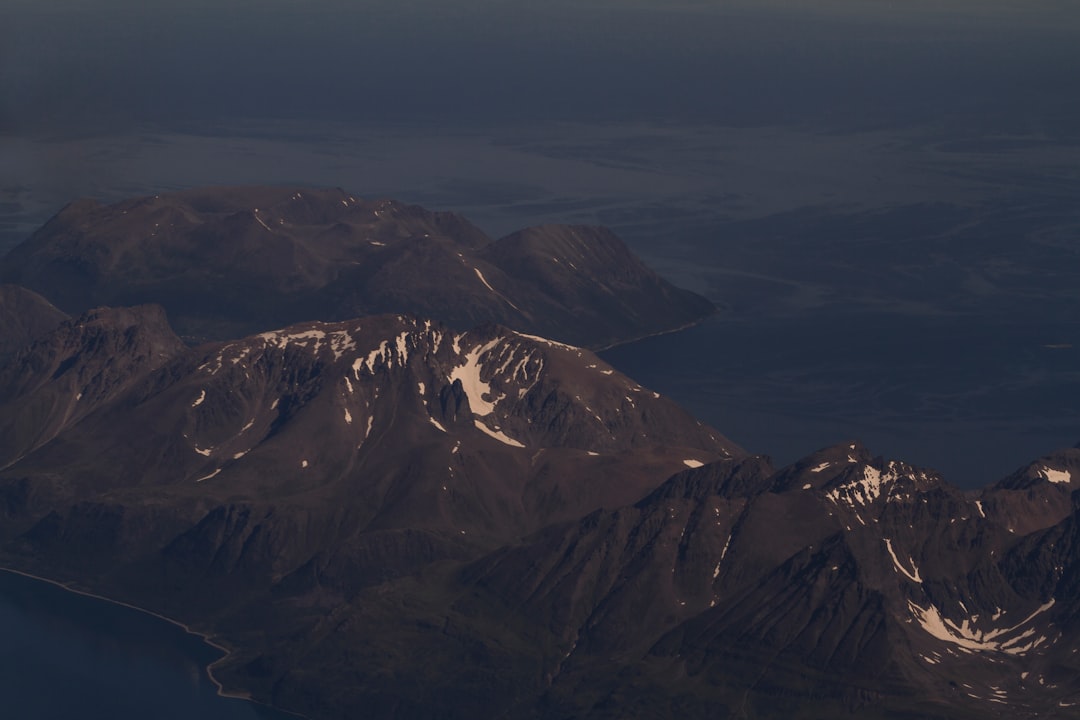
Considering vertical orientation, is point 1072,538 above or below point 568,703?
above

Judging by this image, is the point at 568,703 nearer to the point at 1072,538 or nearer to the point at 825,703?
the point at 825,703

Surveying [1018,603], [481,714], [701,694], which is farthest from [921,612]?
Answer: [481,714]

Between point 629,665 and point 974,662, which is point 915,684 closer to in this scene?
point 974,662

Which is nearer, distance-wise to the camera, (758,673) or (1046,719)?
(1046,719)

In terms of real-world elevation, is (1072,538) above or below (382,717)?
above

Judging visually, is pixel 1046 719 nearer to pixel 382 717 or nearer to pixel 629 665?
pixel 629 665

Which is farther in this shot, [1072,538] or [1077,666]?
[1072,538]

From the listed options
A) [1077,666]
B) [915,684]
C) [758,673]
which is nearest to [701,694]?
[758,673]

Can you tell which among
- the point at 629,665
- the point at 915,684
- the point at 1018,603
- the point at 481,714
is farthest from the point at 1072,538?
the point at 481,714
